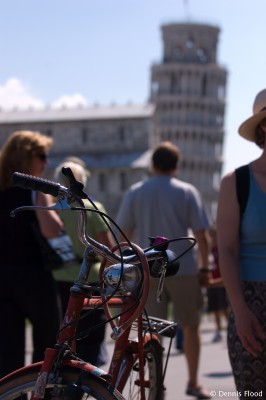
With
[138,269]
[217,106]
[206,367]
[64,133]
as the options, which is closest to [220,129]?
[217,106]

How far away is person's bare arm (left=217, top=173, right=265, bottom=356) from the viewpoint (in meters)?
3.29

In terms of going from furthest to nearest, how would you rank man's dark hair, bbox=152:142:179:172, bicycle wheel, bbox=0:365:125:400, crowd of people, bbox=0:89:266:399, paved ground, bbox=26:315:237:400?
1. paved ground, bbox=26:315:237:400
2. man's dark hair, bbox=152:142:179:172
3. crowd of people, bbox=0:89:266:399
4. bicycle wheel, bbox=0:365:125:400

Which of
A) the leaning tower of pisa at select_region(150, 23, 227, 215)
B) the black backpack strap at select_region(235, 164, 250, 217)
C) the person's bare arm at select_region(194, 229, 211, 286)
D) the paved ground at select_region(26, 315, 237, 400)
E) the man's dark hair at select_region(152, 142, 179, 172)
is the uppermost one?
the black backpack strap at select_region(235, 164, 250, 217)

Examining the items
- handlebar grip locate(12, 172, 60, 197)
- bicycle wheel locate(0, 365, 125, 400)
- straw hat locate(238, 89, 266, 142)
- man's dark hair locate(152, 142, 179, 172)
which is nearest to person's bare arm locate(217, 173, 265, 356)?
straw hat locate(238, 89, 266, 142)

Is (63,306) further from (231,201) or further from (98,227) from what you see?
(231,201)

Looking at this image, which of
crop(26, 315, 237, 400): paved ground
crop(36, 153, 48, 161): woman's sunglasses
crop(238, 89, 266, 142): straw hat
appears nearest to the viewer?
crop(238, 89, 266, 142): straw hat

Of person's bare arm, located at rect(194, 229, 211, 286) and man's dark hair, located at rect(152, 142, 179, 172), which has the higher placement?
man's dark hair, located at rect(152, 142, 179, 172)

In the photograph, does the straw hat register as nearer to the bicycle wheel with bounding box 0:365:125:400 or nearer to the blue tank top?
the blue tank top

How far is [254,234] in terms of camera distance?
136 inches

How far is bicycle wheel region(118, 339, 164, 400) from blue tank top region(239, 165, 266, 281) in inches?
16.7

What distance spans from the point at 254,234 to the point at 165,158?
3.08m

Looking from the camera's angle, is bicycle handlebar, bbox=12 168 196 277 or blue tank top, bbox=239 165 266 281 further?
blue tank top, bbox=239 165 266 281

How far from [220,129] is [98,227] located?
94.1 meters

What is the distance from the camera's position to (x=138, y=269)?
9.14 ft
